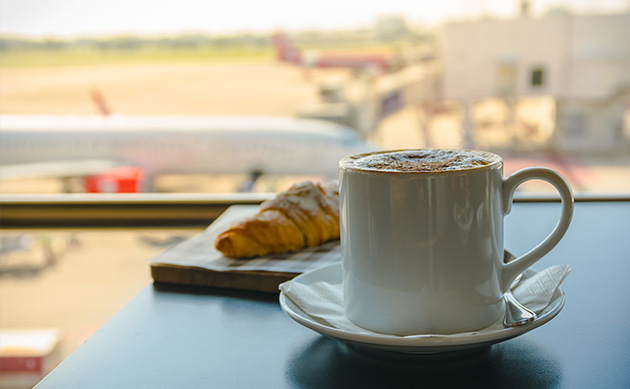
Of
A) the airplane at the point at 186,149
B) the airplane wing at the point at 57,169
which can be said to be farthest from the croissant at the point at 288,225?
the airplane at the point at 186,149

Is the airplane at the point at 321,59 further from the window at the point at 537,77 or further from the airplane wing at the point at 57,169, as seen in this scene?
the airplane wing at the point at 57,169

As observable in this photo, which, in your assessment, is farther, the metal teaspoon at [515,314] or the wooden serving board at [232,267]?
the wooden serving board at [232,267]

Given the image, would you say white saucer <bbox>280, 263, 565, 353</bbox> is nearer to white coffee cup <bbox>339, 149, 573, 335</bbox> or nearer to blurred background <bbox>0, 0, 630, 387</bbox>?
white coffee cup <bbox>339, 149, 573, 335</bbox>

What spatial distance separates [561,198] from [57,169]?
598cm

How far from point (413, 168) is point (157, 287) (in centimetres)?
24

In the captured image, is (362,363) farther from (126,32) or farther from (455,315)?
(126,32)

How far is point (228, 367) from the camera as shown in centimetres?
32

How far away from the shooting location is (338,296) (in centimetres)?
38

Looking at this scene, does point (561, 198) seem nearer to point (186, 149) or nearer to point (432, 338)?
point (432, 338)

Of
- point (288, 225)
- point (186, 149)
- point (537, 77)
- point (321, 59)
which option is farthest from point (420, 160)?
point (321, 59)

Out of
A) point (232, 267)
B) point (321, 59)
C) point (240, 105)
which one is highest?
point (321, 59)

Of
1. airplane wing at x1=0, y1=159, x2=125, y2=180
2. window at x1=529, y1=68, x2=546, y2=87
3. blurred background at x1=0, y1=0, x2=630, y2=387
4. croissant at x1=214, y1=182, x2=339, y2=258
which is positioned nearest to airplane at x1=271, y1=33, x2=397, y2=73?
blurred background at x1=0, y1=0, x2=630, y2=387

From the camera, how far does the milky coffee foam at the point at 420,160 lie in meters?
0.31

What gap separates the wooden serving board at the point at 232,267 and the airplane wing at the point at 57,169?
17.4ft
